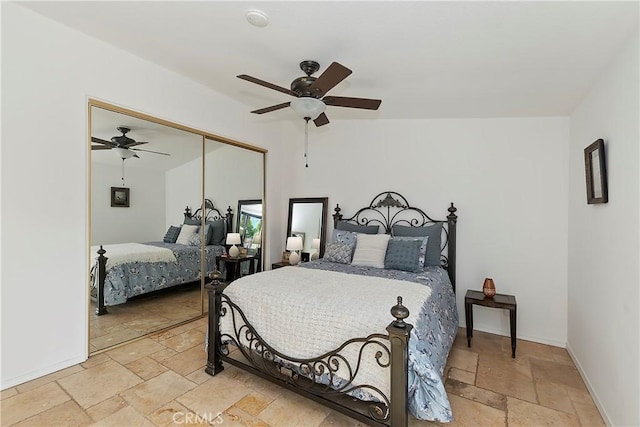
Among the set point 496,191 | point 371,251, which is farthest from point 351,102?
point 496,191

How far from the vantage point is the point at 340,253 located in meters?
3.59

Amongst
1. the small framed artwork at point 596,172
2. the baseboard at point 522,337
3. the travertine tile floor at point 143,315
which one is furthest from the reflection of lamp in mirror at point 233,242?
the small framed artwork at point 596,172

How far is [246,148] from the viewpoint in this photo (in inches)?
167

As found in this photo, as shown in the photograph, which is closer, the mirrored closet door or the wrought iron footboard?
the wrought iron footboard

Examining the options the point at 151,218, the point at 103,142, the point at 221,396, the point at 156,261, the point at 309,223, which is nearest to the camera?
the point at 221,396

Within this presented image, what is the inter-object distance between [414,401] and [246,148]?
3576 mm

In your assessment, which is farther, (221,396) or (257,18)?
(221,396)

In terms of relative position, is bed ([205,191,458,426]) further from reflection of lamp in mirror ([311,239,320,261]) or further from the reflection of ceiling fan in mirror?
the reflection of ceiling fan in mirror

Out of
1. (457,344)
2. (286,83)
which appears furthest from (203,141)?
(457,344)

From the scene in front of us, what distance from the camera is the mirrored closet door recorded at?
9.07 feet

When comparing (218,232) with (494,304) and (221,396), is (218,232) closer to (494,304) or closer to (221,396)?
(221,396)

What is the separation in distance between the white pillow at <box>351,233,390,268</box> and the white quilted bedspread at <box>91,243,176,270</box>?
2126mm

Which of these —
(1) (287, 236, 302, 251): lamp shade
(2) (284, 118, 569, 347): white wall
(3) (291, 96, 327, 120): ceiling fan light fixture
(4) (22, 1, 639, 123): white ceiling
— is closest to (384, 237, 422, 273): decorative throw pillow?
(2) (284, 118, 569, 347): white wall

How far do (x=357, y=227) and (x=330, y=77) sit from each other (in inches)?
84.8
